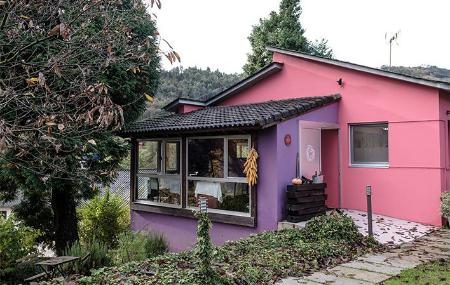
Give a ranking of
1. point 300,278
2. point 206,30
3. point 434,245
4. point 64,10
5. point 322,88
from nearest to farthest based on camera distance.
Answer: point 64,10 → point 300,278 → point 206,30 → point 434,245 → point 322,88

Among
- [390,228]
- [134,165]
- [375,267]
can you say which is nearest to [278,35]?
[134,165]

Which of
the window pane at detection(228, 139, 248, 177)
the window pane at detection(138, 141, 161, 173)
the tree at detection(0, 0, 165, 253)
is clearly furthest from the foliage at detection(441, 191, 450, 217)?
the tree at detection(0, 0, 165, 253)

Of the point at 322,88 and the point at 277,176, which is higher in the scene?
the point at 322,88

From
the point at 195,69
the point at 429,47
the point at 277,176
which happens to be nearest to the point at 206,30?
the point at 277,176

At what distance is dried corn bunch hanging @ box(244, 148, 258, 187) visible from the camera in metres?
10.1

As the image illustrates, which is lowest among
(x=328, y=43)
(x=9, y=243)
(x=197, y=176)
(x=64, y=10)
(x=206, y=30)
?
(x=9, y=243)

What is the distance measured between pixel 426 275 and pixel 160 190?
8.43 metres

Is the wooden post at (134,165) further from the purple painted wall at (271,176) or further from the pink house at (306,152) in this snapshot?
the purple painted wall at (271,176)

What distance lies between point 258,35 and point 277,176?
66.5ft

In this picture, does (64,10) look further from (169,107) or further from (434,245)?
(169,107)

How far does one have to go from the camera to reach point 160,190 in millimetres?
12969

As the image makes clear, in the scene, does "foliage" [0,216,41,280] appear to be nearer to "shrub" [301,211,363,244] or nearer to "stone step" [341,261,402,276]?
"shrub" [301,211,363,244]

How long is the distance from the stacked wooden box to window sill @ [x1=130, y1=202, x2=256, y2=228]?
40.5 inches

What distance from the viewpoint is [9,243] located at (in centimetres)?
983
